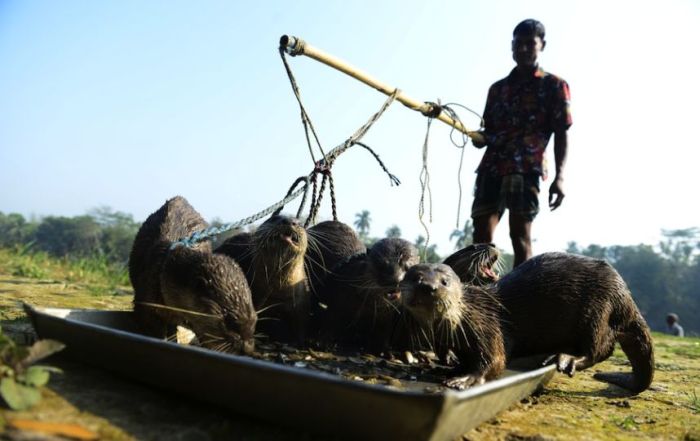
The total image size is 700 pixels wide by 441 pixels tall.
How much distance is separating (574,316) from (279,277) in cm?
192

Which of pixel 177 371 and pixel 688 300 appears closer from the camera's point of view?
pixel 177 371

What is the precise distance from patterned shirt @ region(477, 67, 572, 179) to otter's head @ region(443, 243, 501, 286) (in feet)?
4.30

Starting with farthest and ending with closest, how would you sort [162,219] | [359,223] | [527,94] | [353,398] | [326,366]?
1. [359,223]
2. [527,94]
3. [162,219]
4. [326,366]
5. [353,398]

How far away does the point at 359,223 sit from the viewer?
63219mm

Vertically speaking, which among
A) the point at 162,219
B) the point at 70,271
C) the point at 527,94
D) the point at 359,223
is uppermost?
the point at 359,223

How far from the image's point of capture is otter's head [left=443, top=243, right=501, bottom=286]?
12.5ft

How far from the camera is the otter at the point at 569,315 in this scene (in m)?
3.09

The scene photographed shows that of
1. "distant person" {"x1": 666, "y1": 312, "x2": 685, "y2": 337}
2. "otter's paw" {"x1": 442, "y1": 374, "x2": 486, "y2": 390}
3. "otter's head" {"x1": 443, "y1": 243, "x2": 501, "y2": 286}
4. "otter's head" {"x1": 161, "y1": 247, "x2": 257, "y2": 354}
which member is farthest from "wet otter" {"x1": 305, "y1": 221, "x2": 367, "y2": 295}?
"distant person" {"x1": 666, "y1": 312, "x2": 685, "y2": 337}

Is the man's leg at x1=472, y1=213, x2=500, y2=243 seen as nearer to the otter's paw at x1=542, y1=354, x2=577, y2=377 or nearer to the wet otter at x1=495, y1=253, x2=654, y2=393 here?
the wet otter at x1=495, y1=253, x2=654, y2=393

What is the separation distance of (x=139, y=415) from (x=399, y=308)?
1.98 m

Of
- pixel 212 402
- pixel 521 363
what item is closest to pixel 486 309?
pixel 521 363

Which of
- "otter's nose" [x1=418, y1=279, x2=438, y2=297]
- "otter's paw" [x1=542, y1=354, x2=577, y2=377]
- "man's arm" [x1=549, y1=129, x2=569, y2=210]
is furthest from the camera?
"man's arm" [x1=549, y1=129, x2=569, y2=210]

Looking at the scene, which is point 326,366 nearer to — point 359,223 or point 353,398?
point 353,398

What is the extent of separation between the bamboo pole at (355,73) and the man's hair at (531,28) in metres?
1.07
